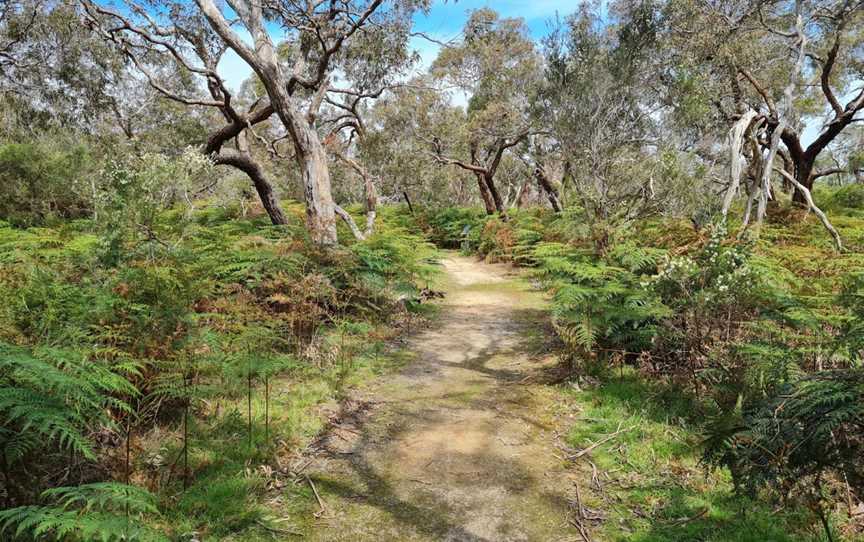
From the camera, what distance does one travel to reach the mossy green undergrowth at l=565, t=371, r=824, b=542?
2992mm

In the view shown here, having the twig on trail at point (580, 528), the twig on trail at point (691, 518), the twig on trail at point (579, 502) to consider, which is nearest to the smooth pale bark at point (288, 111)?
the twig on trail at point (579, 502)

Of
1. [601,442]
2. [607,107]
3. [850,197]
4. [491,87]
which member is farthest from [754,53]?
[601,442]

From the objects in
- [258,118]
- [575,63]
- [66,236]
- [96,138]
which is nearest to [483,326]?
[575,63]

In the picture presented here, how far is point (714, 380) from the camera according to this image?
14.5 ft

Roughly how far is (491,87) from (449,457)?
597 inches

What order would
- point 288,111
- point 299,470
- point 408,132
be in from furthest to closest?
point 408,132 → point 288,111 → point 299,470

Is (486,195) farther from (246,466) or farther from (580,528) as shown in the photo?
(580,528)

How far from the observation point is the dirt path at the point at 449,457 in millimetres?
3152

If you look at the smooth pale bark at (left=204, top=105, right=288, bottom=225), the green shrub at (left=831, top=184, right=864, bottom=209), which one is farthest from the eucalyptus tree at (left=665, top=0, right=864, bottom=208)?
the smooth pale bark at (left=204, top=105, right=288, bottom=225)

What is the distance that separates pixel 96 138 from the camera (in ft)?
52.6

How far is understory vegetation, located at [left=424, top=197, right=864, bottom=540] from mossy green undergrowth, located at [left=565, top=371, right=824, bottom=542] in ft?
0.04

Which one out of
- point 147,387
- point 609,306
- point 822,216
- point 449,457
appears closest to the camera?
point 147,387

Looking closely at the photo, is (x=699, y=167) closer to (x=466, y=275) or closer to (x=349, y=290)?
(x=349, y=290)

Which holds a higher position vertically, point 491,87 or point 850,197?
point 491,87
